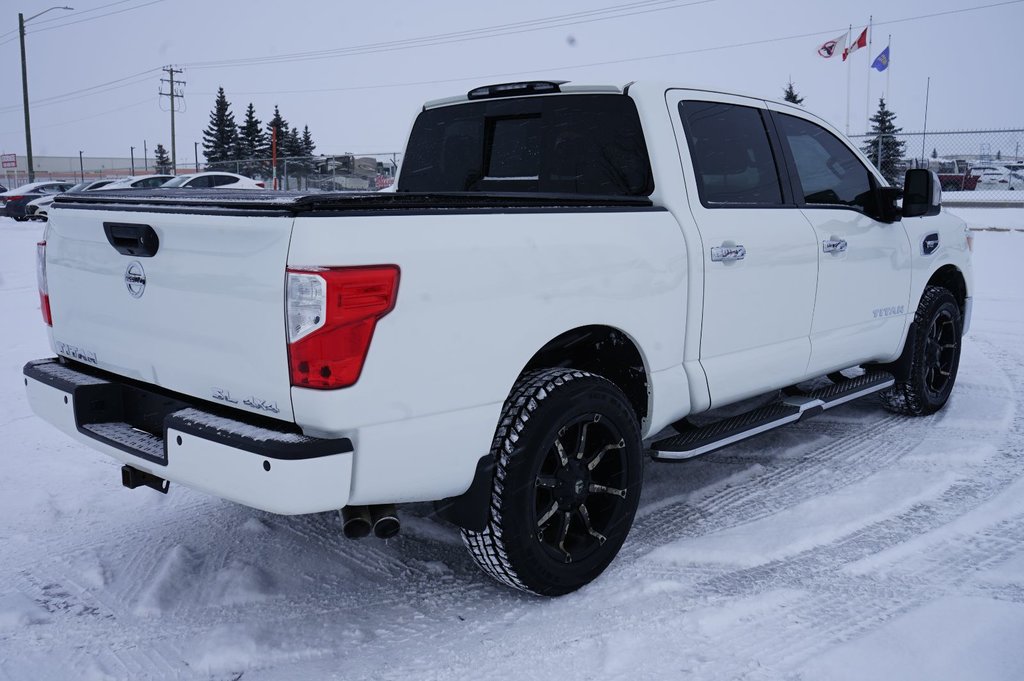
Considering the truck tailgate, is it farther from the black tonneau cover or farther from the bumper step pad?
the bumper step pad

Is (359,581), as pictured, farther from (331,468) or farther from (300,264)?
(300,264)

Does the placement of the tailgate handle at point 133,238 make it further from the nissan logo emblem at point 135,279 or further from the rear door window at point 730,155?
the rear door window at point 730,155

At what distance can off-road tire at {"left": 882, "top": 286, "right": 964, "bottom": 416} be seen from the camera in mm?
5320

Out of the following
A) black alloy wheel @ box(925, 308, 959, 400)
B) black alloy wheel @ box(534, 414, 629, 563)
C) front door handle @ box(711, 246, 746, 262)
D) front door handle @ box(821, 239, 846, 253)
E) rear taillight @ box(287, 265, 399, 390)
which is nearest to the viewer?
rear taillight @ box(287, 265, 399, 390)

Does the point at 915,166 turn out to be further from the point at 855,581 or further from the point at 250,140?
the point at 250,140

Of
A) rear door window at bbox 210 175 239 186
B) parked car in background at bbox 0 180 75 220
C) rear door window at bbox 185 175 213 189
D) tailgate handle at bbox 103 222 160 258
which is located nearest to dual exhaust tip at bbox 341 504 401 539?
tailgate handle at bbox 103 222 160 258

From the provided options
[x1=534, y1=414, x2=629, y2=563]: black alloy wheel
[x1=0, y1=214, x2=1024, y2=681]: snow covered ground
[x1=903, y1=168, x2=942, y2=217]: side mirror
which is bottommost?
[x1=0, y1=214, x2=1024, y2=681]: snow covered ground

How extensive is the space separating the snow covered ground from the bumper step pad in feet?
1.20

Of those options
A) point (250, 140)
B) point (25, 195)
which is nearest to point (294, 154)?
point (250, 140)

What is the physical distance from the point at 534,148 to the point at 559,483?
1771 mm

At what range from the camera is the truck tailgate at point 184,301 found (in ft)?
8.21

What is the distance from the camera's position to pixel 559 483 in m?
3.13

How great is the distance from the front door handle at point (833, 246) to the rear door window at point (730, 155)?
→ 319mm

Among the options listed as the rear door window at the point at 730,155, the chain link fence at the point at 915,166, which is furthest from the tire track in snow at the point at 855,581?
the chain link fence at the point at 915,166
